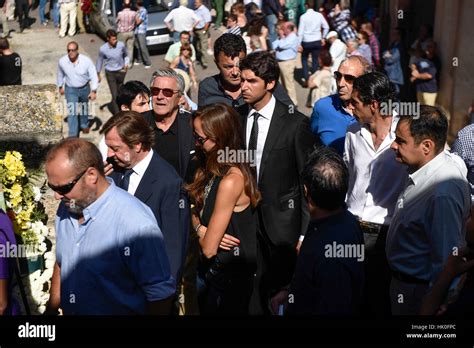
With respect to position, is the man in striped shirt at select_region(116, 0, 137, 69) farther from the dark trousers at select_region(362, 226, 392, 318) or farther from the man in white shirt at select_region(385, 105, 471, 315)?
the man in white shirt at select_region(385, 105, 471, 315)

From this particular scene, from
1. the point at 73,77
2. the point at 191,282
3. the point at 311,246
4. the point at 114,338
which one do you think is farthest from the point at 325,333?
the point at 73,77

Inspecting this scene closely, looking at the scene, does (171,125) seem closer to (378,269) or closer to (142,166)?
(142,166)

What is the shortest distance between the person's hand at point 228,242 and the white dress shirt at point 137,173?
638mm

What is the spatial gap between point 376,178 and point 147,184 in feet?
5.08

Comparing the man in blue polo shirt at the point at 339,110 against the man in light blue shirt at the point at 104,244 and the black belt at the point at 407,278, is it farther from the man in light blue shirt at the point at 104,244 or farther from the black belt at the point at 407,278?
the man in light blue shirt at the point at 104,244

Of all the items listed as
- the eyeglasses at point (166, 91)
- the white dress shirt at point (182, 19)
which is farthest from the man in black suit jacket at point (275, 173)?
the white dress shirt at point (182, 19)

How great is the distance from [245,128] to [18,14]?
17939 mm

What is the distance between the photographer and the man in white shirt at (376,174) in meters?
5.23

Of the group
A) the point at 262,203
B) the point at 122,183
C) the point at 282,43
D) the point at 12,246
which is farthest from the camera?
the point at 282,43

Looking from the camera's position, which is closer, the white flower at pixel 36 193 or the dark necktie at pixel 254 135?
the dark necktie at pixel 254 135

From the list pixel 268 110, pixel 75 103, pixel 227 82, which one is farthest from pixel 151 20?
pixel 268 110

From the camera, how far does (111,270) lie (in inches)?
153

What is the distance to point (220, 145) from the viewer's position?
493cm

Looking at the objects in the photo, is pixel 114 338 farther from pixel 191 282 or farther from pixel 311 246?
pixel 191 282
